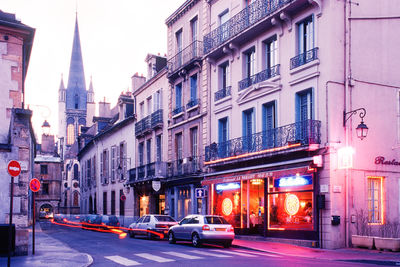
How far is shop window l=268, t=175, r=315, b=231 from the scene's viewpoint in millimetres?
19516

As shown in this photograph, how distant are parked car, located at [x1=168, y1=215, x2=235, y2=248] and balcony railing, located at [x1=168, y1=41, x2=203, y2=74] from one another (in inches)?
451

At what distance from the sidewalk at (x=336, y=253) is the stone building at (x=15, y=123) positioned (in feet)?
26.8

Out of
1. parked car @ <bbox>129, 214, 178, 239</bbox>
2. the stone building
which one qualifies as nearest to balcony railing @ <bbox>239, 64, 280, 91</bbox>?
parked car @ <bbox>129, 214, 178, 239</bbox>

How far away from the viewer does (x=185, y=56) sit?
30.2m

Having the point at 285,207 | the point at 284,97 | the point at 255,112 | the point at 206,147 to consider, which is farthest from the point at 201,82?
the point at 285,207

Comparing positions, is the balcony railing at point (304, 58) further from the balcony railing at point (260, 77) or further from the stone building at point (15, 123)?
the stone building at point (15, 123)

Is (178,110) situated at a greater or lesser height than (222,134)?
greater

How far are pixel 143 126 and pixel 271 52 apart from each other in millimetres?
15570

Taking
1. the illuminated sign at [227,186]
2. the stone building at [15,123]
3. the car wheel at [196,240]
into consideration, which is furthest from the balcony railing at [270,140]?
the stone building at [15,123]

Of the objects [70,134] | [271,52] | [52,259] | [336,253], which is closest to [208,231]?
[336,253]

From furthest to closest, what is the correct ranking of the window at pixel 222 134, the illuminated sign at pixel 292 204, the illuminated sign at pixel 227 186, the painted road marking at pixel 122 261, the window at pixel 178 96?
the window at pixel 178 96 < the window at pixel 222 134 < the illuminated sign at pixel 227 186 < the illuminated sign at pixel 292 204 < the painted road marking at pixel 122 261

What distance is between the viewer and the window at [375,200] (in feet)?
62.4

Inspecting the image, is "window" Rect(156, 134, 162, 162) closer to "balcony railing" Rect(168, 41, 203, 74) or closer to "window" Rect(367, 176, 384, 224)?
"balcony railing" Rect(168, 41, 203, 74)

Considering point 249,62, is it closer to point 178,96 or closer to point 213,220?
point 178,96
